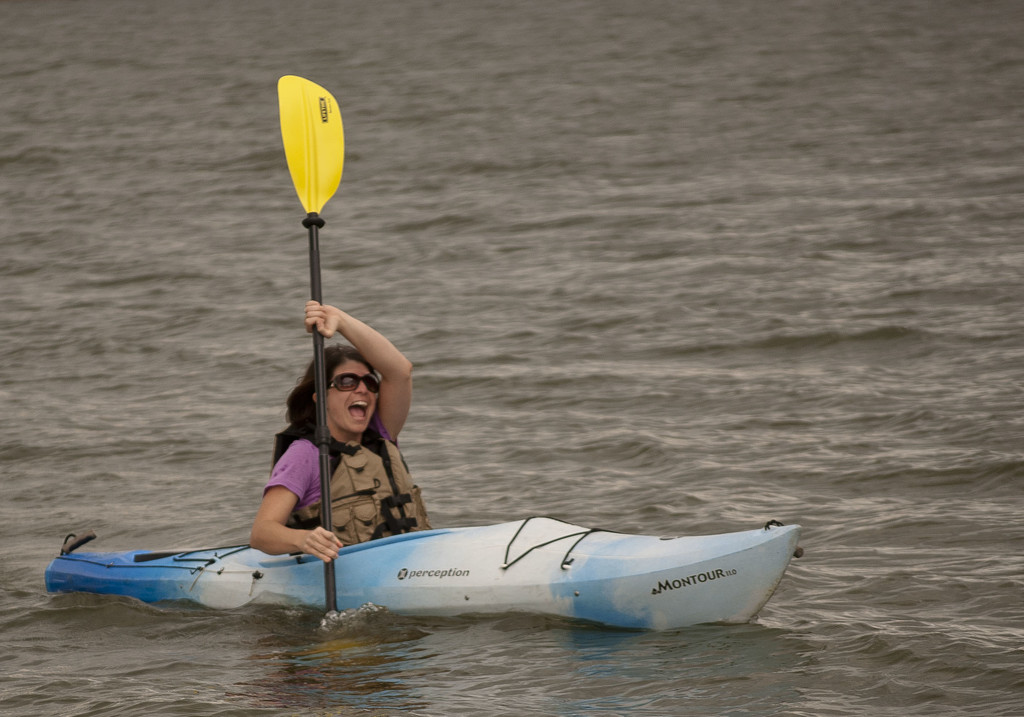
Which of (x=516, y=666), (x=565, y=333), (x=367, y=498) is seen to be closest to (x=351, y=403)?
(x=367, y=498)

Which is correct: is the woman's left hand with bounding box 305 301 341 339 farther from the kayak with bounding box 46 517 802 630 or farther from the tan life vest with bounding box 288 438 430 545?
the kayak with bounding box 46 517 802 630

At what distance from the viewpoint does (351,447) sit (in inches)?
184

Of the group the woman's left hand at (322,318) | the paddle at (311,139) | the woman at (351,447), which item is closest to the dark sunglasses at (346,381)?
the woman at (351,447)

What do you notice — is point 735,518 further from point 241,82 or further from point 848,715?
point 241,82

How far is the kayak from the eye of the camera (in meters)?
4.27

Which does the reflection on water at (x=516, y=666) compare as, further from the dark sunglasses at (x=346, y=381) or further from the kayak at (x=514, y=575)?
the dark sunglasses at (x=346, y=381)

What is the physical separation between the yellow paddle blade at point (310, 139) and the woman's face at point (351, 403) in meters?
1.18

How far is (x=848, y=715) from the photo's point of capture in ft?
12.5

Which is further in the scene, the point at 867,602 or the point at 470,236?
the point at 470,236

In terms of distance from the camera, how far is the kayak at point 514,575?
14.0 feet

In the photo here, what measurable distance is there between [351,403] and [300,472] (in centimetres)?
30

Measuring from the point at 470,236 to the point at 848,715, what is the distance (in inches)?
335

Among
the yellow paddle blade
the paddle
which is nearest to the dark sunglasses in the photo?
the paddle

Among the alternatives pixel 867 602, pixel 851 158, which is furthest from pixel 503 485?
pixel 851 158
